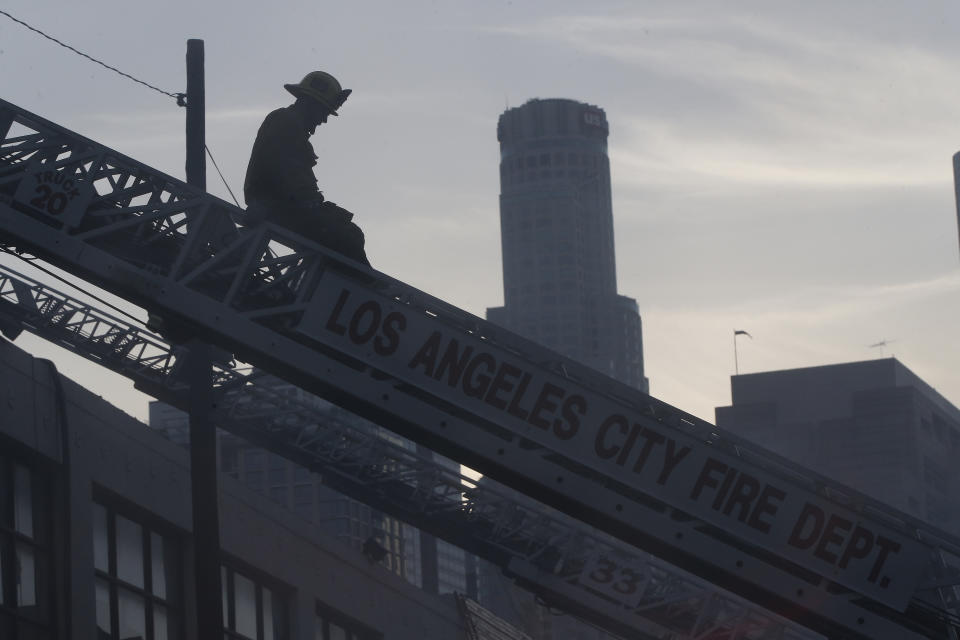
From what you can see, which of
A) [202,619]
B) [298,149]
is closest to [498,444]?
[298,149]

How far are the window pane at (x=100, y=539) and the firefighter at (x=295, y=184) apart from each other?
9.88 metres

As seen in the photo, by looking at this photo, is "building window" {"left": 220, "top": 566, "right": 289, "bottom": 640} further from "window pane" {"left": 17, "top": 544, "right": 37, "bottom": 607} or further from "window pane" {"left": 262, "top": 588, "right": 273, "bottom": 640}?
"window pane" {"left": 17, "top": 544, "right": 37, "bottom": 607}

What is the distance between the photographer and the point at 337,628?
29.3 metres

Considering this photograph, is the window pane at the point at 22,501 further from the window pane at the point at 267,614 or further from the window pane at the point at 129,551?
the window pane at the point at 267,614

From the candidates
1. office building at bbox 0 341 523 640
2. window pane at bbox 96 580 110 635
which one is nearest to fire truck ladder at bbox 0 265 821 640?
office building at bbox 0 341 523 640

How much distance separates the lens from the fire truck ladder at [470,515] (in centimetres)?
2595

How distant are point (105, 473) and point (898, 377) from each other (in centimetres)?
18810

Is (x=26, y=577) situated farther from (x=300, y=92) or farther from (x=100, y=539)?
(x=300, y=92)

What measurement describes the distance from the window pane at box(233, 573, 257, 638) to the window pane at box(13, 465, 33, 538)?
594 cm

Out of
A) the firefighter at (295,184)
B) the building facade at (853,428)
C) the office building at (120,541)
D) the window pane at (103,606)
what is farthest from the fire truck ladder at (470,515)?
the building facade at (853,428)

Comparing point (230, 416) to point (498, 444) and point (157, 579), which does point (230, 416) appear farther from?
point (498, 444)

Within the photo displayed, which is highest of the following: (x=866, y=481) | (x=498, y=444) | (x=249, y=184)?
(x=866, y=481)

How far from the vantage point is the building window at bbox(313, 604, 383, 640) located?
28.6 metres

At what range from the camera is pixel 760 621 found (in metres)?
25.8
